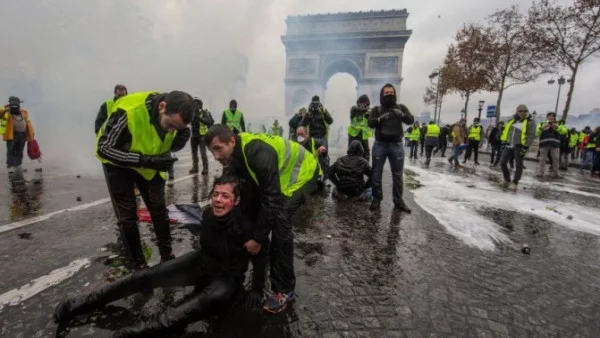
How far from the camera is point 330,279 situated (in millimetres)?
2514

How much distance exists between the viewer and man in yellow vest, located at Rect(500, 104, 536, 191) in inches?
277

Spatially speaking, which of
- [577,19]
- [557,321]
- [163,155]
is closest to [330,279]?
[557,321]

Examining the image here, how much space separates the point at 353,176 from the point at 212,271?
350 cm

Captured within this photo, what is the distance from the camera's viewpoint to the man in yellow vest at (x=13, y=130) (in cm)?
654

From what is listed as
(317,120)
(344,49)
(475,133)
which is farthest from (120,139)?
(344,49)

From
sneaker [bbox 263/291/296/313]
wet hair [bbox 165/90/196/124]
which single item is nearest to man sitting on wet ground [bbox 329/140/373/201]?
sneaker [bbox 263/291/296/313]

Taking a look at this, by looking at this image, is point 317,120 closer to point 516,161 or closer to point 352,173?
Result: point 352,173

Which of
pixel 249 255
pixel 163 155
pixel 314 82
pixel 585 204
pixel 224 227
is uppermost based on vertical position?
pixel 314 82

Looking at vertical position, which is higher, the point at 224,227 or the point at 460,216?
the point at 224,227

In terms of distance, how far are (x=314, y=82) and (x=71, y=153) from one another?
92.8 feet

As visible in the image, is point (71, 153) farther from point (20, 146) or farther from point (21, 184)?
point (21, 184)

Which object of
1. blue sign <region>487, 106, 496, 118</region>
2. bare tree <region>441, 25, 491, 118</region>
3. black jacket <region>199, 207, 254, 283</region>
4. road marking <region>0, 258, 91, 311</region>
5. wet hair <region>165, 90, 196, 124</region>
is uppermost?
bare tree <region>441, 25, 491, 118</region>

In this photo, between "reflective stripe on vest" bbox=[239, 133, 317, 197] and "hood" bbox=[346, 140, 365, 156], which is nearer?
"reflective stripe on vest" bbox=[239, 133, 317, 197]

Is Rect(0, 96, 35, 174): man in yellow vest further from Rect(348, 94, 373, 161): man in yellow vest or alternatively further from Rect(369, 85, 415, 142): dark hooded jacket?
Rect(369, 85, 415, 142): dark hooded jacket
